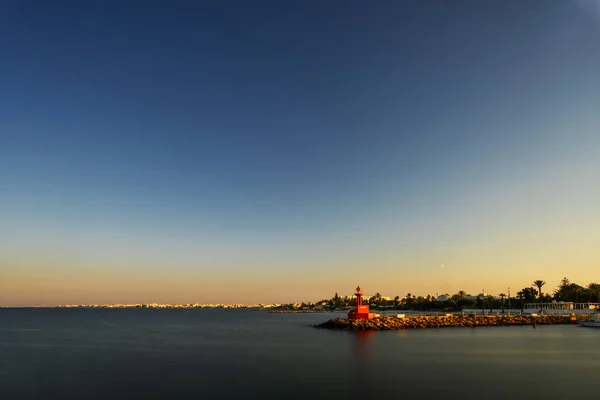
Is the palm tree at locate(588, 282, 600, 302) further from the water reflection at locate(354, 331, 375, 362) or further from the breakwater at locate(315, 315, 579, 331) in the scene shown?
the water reflection at locate(354, 331, 375, 362)

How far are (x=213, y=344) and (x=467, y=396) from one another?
34.8 m

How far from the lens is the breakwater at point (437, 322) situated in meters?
62.7

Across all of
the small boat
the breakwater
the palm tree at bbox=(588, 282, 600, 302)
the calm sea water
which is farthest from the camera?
the palm tree at bbox=(588, 282, 600, 302)

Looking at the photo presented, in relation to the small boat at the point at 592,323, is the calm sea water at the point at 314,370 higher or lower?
higher

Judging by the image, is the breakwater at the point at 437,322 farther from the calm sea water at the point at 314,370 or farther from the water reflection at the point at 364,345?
the calm sea water at the point at 314,370

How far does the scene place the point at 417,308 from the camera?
164 meters

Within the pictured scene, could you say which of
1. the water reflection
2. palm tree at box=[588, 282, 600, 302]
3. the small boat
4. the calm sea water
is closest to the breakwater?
the water reflection

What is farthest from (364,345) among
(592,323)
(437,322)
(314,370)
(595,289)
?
(595,289)

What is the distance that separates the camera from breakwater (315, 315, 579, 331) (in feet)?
206

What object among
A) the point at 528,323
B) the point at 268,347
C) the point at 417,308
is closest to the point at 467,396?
the point at 268,347

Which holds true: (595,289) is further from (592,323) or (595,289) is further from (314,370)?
(314,370)

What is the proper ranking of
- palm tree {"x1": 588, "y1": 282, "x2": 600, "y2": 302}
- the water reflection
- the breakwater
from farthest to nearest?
palm tree {"x1": 588, "y1": 282, "x2": 600, "y2": 302}
the breakwater
the water reflection

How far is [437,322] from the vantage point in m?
69.1

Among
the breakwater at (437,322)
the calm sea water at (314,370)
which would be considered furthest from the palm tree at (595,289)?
the calm sea water at (314,370)
